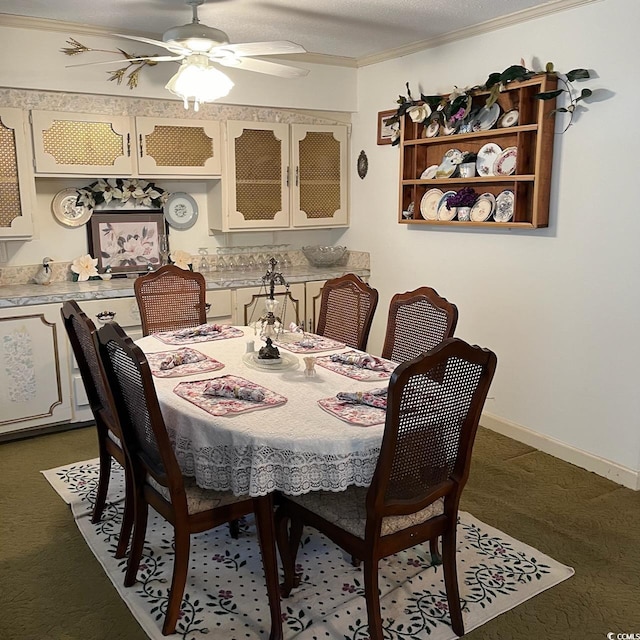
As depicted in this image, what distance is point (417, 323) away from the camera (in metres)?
3.10

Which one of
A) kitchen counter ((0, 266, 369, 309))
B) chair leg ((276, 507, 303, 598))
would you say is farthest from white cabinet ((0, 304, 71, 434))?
chair leg ((276, 507, 303, 598))

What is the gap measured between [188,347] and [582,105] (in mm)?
2298

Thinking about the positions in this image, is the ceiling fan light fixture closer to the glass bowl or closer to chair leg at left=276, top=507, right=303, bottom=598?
chair leg at left=276, top=507, right=303, bottom=598

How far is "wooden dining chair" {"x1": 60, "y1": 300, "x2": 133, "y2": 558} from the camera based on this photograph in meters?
2.50

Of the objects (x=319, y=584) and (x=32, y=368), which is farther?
(x=32, y=368)

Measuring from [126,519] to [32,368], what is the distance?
1.62 m

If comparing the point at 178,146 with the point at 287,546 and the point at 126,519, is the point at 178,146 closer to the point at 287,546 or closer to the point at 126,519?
the point at 126,519

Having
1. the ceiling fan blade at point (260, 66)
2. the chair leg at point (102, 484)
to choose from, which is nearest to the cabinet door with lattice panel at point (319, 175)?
the ceiling fan blade at point (260, 66)

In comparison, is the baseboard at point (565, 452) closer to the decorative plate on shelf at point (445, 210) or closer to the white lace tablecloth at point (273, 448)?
the decorative plate on shelf at point (445, 210)

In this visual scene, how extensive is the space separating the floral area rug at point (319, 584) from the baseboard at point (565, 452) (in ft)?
2.86

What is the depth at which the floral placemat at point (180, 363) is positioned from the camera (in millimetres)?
2662

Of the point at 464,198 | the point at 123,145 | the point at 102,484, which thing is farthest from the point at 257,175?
the point at 102,484

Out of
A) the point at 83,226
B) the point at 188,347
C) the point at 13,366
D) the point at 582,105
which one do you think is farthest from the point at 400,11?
the point at 13,366

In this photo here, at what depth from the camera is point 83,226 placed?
172 inches
